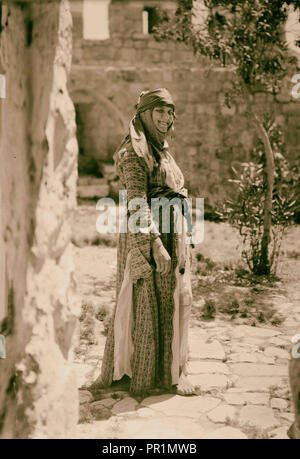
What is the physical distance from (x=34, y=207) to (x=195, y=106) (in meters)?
10.6

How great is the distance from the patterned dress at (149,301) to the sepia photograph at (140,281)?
10 millimetres

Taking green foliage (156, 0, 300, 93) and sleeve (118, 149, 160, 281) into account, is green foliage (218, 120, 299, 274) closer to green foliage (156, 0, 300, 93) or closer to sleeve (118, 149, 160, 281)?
green foliage (156, 0, 300, 93)

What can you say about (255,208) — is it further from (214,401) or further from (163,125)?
(214,401)

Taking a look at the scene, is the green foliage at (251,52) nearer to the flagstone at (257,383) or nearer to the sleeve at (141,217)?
the flagstone at (257,383)

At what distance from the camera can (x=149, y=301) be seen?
377 centimetres

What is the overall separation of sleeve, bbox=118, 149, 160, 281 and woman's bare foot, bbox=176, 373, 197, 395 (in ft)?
2.74

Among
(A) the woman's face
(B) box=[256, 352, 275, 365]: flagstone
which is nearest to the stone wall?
(B) box=[256, 352, 275, 365]: flagstone

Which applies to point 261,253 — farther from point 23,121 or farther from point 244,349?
point 23,121

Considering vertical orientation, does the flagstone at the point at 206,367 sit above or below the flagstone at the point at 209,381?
above

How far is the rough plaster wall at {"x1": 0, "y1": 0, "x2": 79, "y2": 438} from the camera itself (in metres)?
2.08

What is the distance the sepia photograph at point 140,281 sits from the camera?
2102 millimetres

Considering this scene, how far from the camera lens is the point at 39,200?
2094 mm

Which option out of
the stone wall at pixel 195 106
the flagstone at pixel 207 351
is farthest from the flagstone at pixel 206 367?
the stone wall at pixel 195 106

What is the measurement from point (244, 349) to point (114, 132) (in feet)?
40.0
